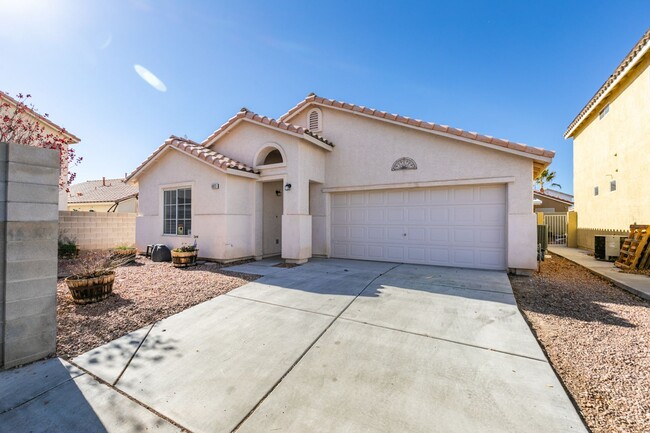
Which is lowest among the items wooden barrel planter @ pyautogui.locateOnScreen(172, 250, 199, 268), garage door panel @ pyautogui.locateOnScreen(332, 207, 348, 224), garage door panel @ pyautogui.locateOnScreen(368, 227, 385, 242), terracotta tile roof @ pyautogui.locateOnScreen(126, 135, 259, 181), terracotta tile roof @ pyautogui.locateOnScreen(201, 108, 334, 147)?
wooden barrel planter @ pyautogui.locateOnScreen(172, 250, 199, 268)

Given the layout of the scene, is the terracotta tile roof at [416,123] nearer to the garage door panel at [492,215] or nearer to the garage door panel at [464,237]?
the garage door panel at [492,215]

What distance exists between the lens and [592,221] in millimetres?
14094

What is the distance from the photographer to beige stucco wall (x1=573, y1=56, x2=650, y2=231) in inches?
388

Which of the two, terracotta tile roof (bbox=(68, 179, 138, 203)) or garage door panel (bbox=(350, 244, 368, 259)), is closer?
garage door panel (bbox=(350, 244, 368, 259))

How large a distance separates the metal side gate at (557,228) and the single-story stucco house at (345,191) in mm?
11606

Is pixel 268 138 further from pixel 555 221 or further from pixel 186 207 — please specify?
pixel 555 221

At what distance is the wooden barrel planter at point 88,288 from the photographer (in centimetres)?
518

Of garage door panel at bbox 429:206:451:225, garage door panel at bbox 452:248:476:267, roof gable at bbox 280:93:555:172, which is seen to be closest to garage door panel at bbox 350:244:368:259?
garage door panel at bbox 429:206:451:225

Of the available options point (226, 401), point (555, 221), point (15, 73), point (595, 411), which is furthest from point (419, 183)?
point (555, 221)

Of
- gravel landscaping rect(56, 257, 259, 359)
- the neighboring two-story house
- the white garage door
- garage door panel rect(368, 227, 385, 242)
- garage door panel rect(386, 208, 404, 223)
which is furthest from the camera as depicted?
garage door panel rect(368, 227, 385, 242)

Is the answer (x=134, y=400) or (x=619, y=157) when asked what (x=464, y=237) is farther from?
(x=134, y=400)

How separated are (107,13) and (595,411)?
12.3 metres

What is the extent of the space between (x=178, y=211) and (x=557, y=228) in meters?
22.3

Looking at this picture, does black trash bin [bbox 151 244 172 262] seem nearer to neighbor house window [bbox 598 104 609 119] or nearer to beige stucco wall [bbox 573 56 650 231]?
beige stucco wall [bbox 573 56 650 231]
